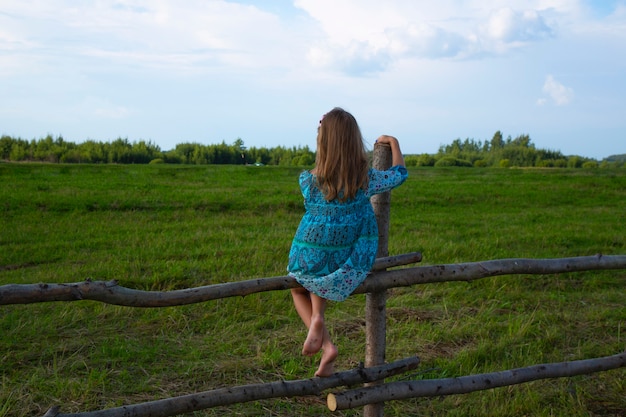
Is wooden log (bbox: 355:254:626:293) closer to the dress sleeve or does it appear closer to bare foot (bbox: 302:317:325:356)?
bare foot (bbox: 302:317:325:356)

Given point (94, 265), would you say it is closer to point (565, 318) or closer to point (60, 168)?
point (565, 318)

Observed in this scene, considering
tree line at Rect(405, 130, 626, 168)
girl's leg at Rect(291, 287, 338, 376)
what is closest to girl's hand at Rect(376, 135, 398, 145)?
girl's leg at Rect(291, 287, 338, 376)

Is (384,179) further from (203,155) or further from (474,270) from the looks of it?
(203,155)

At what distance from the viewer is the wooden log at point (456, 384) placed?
3.55 metres

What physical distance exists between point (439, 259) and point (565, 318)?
2088mm

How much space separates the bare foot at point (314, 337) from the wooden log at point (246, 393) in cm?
19

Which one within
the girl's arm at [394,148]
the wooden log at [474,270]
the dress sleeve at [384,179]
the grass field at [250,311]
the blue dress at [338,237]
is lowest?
the grass field at [250,311]

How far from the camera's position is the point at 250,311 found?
6211 millimetres

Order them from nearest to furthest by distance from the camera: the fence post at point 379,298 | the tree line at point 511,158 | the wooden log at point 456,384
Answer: the wooden log at point 456,384 < the fence post at point 379,298 < the tree line at point 511,158

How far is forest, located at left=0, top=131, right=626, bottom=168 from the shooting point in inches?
711

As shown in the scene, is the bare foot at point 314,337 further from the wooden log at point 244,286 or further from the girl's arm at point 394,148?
the girl's arm at point 394,148

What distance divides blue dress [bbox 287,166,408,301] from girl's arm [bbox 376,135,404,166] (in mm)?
40

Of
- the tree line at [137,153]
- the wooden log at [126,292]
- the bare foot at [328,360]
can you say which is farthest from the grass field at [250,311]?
the tree line at [137,153]

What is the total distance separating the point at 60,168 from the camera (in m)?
15.1
